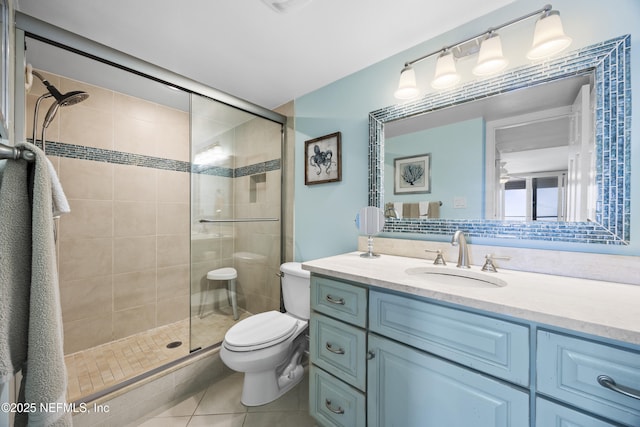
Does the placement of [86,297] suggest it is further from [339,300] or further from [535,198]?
[535,198]

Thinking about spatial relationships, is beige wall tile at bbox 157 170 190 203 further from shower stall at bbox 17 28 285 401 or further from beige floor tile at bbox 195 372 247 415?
beige floor tile at bbox 195 372 247 415

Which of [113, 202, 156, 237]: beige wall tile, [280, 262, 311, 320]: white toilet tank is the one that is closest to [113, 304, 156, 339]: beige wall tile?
[113, 202, 156, 237]: beige wall tile

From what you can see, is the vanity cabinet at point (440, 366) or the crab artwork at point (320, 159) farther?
the crab artwork at point (320, 159)

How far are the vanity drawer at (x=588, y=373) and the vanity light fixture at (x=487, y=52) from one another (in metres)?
1.14

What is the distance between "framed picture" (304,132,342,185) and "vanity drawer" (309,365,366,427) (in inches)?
49.2

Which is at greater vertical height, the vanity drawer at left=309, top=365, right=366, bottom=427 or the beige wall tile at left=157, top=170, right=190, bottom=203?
the beige wall tile at left=157, top=170, right=190, bottom=203

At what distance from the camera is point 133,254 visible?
7.28 feet

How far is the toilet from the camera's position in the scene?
1430 mm

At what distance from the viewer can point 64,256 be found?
1.90 meters

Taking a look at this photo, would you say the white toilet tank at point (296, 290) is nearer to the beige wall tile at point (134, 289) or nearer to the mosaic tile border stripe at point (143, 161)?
the mosaic tile border stripe at point (143, 161)

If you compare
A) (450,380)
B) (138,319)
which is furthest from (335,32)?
(138,319)

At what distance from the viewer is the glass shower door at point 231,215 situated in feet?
5.97

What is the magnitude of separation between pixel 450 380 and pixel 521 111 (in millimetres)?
1203

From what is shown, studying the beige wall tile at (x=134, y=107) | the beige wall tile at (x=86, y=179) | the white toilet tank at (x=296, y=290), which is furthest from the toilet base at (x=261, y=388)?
the beige wall tile at (x=134, y=107)
